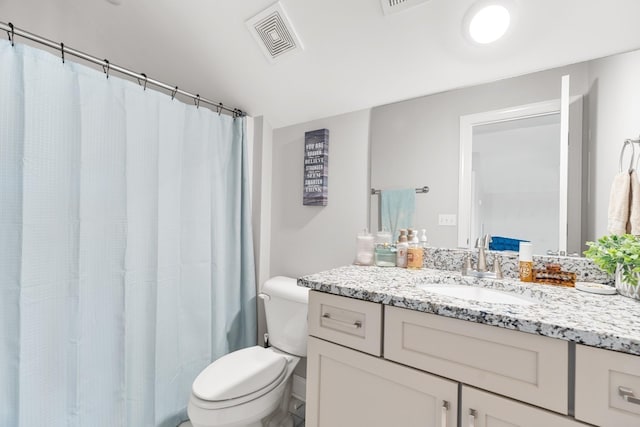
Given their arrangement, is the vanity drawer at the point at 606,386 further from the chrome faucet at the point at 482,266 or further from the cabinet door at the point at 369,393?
the chrome faucet at the point at 482,266

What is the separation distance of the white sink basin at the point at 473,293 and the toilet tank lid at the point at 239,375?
2.67 feet

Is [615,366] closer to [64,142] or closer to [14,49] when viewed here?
[64,142]

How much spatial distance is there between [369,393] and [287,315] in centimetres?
75

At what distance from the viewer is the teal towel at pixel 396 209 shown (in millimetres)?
1393

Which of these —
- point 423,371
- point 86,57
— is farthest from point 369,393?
point 86,57

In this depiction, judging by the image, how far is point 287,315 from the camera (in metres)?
1.54

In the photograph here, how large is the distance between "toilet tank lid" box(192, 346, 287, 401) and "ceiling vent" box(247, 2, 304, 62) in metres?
1.54

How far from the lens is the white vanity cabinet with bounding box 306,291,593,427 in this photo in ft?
2.11

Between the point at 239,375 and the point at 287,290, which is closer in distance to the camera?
the point at 239,375

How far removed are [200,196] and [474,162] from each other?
4.64ft

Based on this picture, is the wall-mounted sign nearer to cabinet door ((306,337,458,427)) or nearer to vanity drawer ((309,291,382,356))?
vanity drawer ((309,291,382,356))

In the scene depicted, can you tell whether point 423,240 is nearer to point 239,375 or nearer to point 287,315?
point 287,315

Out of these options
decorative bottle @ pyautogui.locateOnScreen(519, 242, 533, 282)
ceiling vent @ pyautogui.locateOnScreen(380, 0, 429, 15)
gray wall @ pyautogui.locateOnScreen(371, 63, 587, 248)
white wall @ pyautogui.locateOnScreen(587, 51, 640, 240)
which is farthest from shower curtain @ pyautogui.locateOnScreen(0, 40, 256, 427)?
white wall @ pyautogui.locateOnScreen(587, 51, 640, 240)

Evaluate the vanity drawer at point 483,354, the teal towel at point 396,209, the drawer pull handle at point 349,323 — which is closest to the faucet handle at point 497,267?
the teal towel at point 396,209
